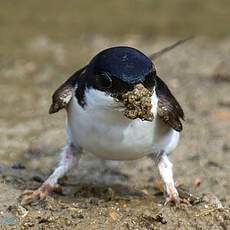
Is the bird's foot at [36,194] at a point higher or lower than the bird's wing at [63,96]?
lower

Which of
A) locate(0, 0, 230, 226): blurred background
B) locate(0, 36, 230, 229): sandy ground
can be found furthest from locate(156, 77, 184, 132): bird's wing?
locate(0, 0, 230, 226): blurred background

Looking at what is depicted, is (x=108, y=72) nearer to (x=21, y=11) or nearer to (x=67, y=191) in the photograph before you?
(x=67, y=191)

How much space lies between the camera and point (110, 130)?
13.3 feet

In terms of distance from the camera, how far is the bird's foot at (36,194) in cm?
422

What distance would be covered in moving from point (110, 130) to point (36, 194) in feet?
1.97

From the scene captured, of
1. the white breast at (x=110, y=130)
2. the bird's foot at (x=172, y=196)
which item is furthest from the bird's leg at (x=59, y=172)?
the bird's foot at (x=172, y=196)

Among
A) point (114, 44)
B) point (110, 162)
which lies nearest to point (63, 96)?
point (110, 162)

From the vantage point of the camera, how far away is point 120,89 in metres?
3.72

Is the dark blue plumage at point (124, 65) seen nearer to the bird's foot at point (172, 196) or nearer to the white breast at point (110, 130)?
the white breast at point (110, 130)

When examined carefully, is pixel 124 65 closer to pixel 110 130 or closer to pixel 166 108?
pixel 110 130

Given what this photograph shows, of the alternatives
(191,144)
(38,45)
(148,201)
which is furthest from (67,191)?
(38,45)

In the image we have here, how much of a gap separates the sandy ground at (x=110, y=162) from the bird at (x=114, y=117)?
221mm

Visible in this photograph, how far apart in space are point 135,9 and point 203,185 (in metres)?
4.96

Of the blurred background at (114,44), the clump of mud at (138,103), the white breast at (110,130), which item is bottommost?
the blurred background at (114,44)
